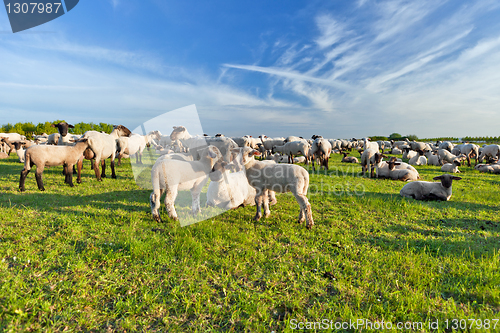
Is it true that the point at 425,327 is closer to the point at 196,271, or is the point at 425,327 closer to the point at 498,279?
the point at 498,279

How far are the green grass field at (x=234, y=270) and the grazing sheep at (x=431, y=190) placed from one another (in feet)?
7.78

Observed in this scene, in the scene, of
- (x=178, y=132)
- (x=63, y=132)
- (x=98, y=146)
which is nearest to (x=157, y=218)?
(x=178, y=132)

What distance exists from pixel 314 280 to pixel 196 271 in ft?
6.71

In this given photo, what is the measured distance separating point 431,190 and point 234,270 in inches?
388

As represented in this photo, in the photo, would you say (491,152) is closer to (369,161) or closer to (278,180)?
(369,161)

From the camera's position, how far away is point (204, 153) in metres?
6.28

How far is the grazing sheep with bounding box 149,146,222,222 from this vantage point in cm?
561

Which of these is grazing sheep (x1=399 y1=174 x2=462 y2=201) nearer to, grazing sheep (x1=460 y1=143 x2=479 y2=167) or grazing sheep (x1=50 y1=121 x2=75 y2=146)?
grazing sheep (x1=50 y1=121 x2=75 y2=146)

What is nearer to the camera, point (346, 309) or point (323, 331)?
point (323, 331)

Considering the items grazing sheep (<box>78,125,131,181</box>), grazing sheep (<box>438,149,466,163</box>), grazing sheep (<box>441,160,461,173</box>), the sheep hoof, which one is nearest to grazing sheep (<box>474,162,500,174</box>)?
grazing sheep (<box>441,160,461,173</box>)

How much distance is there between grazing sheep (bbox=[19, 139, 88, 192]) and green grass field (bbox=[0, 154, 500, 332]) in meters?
2.05

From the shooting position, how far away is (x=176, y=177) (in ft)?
18.7

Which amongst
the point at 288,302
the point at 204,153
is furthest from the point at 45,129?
the point at 288,302

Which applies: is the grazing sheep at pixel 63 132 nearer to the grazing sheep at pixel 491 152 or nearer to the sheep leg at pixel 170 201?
the sheep leg at pixel 170 201
